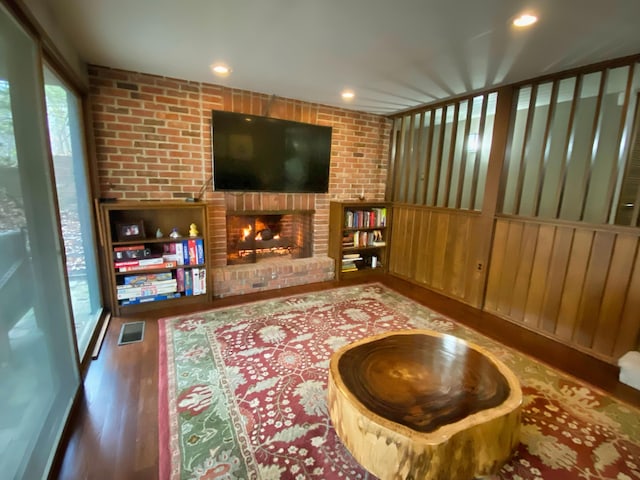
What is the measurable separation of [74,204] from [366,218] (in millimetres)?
3128

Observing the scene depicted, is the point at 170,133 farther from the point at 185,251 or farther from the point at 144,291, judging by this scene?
the point at 144,291

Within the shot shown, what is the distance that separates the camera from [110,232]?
2.73 metres

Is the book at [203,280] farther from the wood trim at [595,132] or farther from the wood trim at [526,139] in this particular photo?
the wood trim at [595,132]

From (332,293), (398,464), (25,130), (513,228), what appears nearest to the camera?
(398,464)

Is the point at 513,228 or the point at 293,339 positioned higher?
the point at 513,228

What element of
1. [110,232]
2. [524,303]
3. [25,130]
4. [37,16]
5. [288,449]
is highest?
[37,16]

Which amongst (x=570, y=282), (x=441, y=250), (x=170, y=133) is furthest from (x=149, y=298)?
(x=570, y=282)

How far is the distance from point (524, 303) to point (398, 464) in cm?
243

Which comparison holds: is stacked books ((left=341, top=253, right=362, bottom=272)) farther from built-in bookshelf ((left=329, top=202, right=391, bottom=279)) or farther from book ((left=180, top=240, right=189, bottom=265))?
book ((left=180, top=240, right=189, bottom=265))

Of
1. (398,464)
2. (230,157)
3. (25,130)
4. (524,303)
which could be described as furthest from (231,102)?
(524,303)

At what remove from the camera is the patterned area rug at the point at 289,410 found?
4.65 feet

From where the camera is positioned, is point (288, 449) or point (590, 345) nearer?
point (288, 449)

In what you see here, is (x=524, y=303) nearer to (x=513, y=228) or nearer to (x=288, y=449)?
(x=513, y=228)

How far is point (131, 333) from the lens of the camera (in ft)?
8.43
